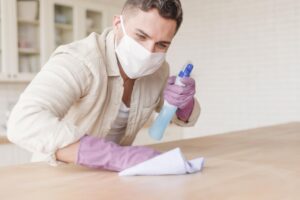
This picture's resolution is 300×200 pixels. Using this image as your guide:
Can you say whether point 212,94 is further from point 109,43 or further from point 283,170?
point 283,170

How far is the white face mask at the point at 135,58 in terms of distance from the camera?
0.94 meters

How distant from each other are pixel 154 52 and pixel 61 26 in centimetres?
191

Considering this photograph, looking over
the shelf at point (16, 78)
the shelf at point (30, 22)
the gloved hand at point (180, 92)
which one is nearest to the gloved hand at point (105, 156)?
the gloved hand at point (180, 92)

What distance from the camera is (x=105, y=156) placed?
2.34ft

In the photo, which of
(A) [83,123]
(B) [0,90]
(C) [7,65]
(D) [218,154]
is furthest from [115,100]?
(B) [0,90]

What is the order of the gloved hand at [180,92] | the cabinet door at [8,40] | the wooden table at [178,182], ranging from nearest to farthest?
the wooden table at [178,182], the gloved hand at [180,92], the cabinet door at [8,40]

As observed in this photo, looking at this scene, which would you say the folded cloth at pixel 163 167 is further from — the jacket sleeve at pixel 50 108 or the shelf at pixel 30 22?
the shelf at pixel 30 22

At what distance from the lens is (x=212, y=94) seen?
9.25ft

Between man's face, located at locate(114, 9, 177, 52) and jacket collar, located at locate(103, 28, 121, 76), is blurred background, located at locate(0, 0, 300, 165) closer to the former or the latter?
jacket collar, located at locate(103, 28, 121, 76)

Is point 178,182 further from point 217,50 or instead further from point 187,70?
point 217,50

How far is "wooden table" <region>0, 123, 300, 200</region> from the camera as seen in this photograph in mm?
571

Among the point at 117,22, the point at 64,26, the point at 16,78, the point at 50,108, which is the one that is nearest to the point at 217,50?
the point at 64,26

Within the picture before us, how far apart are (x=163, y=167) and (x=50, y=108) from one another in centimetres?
30

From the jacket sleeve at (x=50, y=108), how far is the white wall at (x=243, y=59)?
1880 mm
